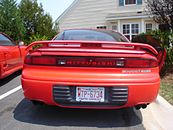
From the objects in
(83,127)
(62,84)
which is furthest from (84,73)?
(83,127)

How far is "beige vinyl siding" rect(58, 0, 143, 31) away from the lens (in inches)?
933

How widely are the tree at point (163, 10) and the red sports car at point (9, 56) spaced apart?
163 inches

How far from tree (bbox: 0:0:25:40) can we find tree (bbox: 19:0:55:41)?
366 cm

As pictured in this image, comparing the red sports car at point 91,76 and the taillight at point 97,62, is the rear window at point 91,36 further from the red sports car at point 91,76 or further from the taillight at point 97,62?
the taillight at point 97,62

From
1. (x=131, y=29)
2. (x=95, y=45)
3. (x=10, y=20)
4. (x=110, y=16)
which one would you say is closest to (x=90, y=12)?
(x=110, y=16)

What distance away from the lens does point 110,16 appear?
912 inches

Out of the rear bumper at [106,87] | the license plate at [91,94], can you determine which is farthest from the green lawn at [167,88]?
the license plate at [91,94]

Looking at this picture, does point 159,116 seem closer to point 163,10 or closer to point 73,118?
point 73,118

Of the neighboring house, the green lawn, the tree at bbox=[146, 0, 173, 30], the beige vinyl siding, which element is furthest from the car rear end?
the beige vinyl siding

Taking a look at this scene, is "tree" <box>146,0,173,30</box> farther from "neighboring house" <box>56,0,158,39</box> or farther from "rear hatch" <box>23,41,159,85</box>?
"neighboring house" <box>56,0,158,39</box>

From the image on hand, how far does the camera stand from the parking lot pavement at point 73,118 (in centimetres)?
423

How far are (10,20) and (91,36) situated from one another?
41.9ft

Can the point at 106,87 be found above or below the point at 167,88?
above

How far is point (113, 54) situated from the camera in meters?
4.18
